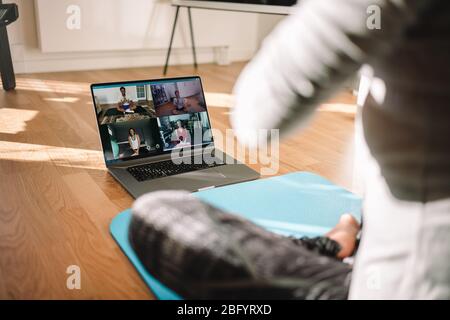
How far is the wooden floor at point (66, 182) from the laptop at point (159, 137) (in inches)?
3.9

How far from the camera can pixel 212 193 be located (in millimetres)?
1428

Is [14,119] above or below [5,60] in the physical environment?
below

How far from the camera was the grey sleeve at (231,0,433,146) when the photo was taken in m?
0.47

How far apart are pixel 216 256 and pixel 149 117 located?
1034 mm

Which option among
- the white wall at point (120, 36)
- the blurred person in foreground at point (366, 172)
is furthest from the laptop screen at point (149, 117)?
the white wall at point (120, 36)

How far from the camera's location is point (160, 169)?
5.07 feet

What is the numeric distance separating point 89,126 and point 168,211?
1593 mm

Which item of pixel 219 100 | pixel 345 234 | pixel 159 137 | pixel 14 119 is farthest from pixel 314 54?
pixel 219 100

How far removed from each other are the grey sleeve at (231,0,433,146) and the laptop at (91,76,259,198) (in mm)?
912

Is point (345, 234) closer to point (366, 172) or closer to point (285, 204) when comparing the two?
point (285, 204)

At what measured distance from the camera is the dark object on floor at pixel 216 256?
1.96 feet

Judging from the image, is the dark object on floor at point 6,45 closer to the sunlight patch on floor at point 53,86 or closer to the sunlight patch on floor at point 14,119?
the sunlight patch on floor at point 53,86

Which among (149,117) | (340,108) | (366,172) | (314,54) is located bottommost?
(340,108)

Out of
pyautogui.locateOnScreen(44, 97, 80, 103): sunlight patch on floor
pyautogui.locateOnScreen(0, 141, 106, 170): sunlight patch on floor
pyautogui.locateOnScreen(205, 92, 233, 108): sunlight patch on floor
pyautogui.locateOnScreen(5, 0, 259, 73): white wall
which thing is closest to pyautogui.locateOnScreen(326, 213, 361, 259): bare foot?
pyautogui.locateOnScreen(0, 141, 106, 170): sunlight patch on floor
